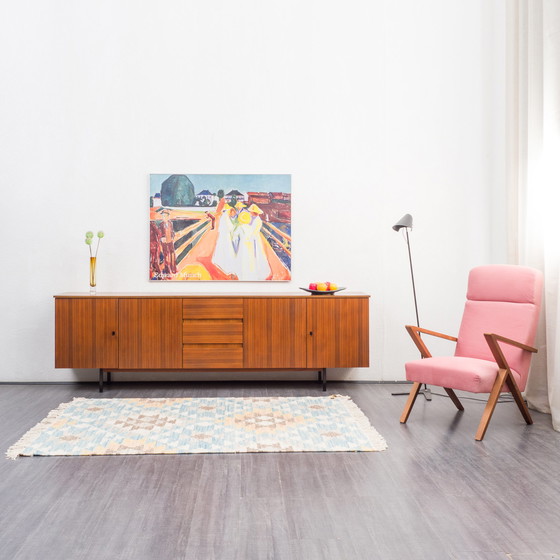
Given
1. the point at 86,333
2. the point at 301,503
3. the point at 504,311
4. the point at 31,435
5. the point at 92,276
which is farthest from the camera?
the point at 92,276

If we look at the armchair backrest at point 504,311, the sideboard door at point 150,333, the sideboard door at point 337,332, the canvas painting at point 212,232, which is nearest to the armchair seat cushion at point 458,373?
the armchair backrest at point 504,311

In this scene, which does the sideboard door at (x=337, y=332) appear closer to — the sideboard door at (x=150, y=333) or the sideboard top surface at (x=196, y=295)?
the sideboard top surface at (x=196, y=295)

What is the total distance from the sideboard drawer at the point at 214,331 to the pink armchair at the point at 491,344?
142 centimetres

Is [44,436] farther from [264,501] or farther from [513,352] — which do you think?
[513,352]

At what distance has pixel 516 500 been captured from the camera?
2.40 metres

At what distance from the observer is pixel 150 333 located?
455cm

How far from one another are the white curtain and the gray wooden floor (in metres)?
0.68

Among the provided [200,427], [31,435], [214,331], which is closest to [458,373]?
[200,427]

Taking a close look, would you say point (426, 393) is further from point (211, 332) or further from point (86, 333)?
point (86, 333)

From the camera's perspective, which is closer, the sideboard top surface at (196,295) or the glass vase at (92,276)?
the sideboard top surface at (196,295)

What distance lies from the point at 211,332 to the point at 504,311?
7.13 feet

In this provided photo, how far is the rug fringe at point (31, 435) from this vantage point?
117 inches

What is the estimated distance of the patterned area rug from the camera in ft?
10.1

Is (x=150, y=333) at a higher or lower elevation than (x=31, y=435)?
higher
